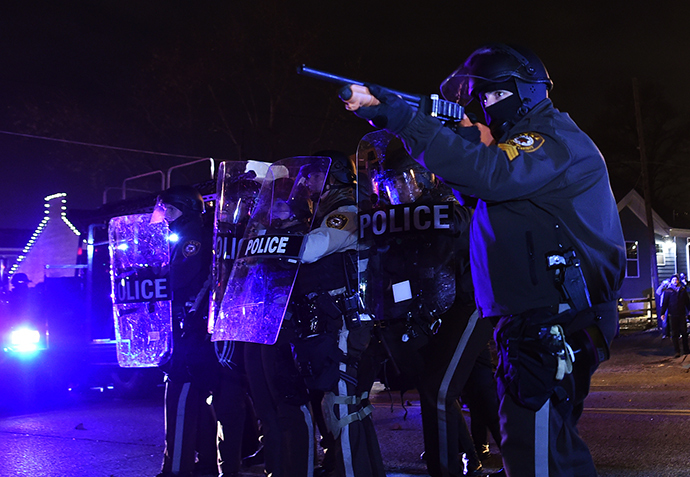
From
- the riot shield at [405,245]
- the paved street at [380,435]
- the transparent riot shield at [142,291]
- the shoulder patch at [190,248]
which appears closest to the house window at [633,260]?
the paved street at [380,435]

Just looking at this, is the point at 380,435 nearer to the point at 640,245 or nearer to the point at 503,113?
the point at 503,113

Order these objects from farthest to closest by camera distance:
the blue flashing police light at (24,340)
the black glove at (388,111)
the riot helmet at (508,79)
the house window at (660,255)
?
the house window at (660,255), the blue flashing police light at (24,340), the riot helmet at (508,79), the black glove at (388,111)

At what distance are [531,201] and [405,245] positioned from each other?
68.9 inches

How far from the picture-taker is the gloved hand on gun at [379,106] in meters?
2.42

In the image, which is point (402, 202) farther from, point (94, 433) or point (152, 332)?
point (94, 433)

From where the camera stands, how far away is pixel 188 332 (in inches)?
187

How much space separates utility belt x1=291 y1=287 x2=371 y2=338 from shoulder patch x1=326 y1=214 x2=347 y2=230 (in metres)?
0.35

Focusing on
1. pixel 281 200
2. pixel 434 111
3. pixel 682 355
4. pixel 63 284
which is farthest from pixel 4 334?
pixel 682 355

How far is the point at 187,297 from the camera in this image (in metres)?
4.80

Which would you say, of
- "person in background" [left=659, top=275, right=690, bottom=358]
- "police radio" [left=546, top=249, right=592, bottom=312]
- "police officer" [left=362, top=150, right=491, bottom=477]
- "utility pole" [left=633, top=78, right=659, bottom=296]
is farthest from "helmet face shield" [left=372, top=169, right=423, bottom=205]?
"utility pole" [left=633, top=78, right=659, bottom=296]

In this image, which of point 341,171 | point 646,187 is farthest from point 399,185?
point 646,187

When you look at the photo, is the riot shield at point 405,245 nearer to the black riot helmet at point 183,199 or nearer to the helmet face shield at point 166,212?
the black riot helmet at point 183,199

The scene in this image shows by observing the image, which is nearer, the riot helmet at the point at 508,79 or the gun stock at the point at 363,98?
the gun stock at the point at 363,98

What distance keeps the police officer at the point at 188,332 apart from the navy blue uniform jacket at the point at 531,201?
2666 mm
